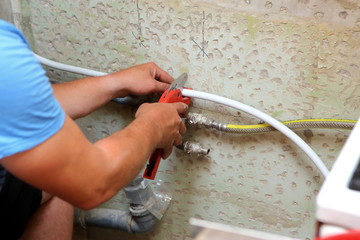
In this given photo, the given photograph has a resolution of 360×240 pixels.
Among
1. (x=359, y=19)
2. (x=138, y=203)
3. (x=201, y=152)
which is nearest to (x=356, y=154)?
(x=359, y=19)

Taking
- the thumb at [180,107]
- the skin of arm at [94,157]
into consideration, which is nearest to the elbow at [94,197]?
the skin of arm at [94,157]

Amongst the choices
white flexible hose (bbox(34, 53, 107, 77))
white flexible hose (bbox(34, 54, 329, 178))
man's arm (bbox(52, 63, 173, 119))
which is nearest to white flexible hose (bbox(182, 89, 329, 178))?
white flexible hose (bbox(34, 54, 329, 178))

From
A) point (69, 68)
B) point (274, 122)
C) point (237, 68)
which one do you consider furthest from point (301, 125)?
point (69, 68)

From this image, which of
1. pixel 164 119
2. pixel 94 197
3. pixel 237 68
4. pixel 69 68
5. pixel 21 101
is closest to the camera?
pixel 21 101

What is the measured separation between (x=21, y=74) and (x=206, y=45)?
1.44ft

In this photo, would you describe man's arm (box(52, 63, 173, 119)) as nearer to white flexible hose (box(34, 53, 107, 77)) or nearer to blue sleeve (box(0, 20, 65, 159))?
white flexible hose (box(34, 53, 107, 77))

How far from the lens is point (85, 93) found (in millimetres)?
888

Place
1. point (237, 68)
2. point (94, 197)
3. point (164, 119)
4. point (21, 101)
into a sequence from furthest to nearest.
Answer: point (237, 68) → point (164, 119) → point (94, 197) → point (21, 101)

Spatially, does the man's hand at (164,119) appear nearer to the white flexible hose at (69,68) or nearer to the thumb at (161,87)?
the thumb at (161,87)

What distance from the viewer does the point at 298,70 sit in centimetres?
82

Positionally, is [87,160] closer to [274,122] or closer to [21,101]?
[21,101]

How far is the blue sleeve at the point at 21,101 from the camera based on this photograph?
0.52m

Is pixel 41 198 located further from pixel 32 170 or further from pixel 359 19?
pixel 359 19

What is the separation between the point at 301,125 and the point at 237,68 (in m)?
0.18
